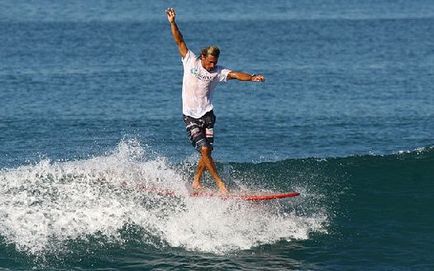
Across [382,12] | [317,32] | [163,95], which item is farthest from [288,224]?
[382,12]

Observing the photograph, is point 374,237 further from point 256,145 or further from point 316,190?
point 256,145

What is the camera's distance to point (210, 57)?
53.1 feet

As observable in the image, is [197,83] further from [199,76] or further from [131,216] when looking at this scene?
[131,216]

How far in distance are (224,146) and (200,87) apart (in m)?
9.79

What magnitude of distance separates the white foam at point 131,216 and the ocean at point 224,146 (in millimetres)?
28

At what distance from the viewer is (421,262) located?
16.0m

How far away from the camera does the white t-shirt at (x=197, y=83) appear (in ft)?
53.9

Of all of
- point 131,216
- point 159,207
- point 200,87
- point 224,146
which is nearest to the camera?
point 200,87

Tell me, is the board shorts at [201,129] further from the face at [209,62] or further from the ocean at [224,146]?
the ocean at [224,146]

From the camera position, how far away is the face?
1619cm

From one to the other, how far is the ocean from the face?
2.16 meters

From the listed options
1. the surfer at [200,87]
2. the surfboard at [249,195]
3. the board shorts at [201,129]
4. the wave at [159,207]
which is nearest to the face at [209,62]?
the surfer at [200,87]

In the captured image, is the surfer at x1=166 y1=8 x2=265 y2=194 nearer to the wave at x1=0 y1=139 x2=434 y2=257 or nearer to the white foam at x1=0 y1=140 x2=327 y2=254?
the white foam at x1=0 y1=140 x2=327 y2=254

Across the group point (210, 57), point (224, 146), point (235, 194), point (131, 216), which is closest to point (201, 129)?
point (235, 194)
